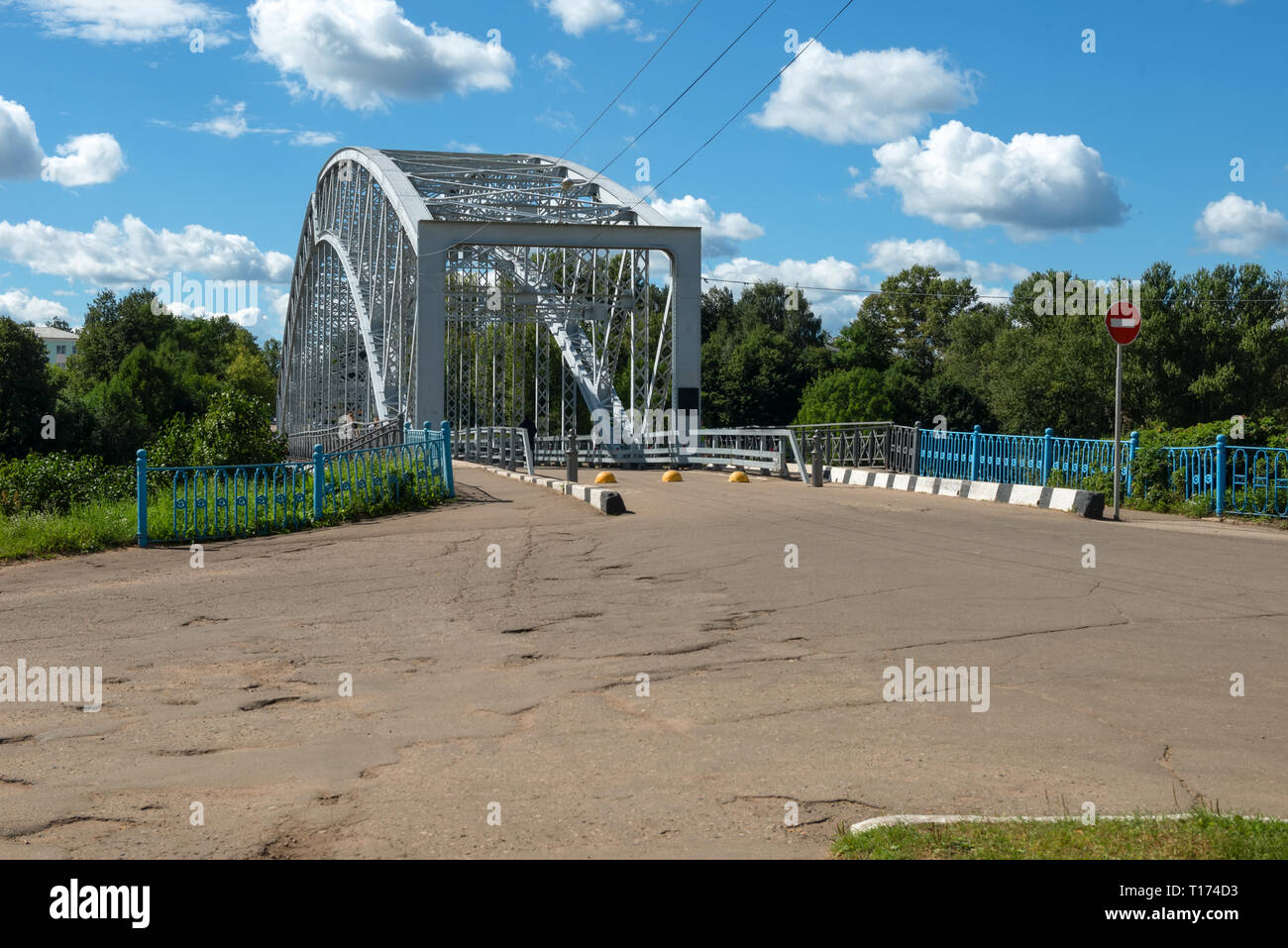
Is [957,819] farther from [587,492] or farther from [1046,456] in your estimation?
[1046,456]

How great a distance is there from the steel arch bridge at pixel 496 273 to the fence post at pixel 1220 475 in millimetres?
19051

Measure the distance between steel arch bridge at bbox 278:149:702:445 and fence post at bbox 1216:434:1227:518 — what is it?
62.5ft

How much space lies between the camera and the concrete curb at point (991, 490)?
1667 cm

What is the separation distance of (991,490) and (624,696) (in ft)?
46.9

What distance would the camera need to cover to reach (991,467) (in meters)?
22.9

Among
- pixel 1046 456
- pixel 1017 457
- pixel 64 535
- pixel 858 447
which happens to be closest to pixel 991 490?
pixel 1046 456

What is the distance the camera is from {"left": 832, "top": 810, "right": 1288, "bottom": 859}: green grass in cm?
413

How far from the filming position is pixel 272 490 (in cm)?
1664

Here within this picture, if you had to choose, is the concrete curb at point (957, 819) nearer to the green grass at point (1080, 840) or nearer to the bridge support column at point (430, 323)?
the green grass at point (1080, 840)

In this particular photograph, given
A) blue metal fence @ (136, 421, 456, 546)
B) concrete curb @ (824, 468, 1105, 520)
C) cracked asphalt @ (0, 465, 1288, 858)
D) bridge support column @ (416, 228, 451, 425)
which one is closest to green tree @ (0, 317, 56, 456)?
bridge support column @ (416, 228, 451, 425)

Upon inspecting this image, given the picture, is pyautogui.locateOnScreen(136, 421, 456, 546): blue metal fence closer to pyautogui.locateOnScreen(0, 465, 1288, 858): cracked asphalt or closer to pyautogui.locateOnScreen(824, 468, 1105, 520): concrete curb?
pyautogui.locateOnScreen(0, 465, 1288, 858): cracked asphalt

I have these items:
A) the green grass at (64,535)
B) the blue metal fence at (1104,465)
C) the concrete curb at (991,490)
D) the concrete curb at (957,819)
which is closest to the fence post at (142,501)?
the green grass at (64,535)
